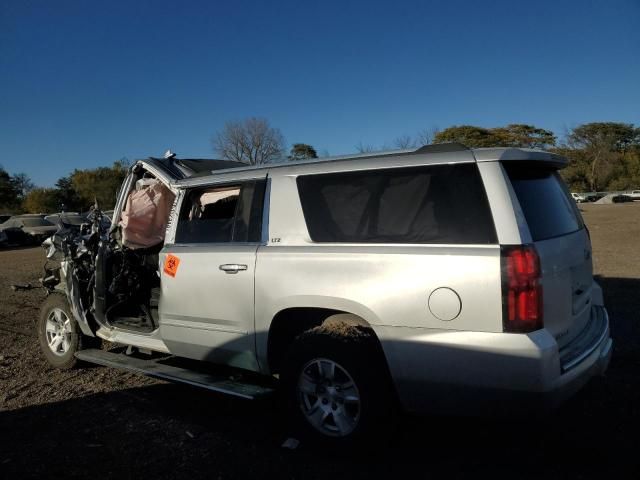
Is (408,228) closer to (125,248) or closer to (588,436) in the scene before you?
(588,436)

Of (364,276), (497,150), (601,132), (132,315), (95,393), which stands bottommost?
(95,393)

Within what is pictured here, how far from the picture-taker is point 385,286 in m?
3.20

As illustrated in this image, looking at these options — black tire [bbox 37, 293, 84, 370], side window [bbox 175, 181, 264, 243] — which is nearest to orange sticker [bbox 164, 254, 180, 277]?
side window [bbox 175, 181, 264, 243]

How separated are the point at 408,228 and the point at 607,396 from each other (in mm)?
2391

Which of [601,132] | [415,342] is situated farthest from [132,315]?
[601,132]

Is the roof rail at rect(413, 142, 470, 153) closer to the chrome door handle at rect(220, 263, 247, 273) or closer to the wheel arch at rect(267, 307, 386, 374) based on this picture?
the wheel arch at rect(267, 307, 386, 374)

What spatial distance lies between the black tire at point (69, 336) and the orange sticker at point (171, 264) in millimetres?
1705

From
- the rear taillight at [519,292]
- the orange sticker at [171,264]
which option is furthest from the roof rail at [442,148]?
the orange sticker at [171,264]

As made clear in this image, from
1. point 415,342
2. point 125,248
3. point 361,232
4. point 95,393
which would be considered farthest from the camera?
point 125,248

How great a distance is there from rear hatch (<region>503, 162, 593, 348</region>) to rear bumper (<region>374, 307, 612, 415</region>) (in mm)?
188

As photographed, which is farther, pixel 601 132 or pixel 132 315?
pixel 601 132

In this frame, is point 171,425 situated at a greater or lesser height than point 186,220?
lesser

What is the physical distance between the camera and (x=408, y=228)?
3258 millimetres

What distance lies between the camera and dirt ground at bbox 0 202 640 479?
331 centimetres
